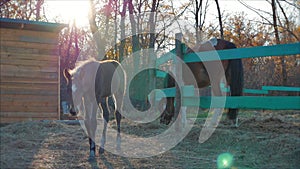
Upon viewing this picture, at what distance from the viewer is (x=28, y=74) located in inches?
403

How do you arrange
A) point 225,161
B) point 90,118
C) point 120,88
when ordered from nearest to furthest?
point 225,161
point 90,118
point 120,88

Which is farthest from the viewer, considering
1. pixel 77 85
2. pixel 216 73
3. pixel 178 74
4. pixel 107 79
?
pixel 216 73

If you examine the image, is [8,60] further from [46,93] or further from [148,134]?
[148,134]

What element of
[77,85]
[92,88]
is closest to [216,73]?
[92,88]

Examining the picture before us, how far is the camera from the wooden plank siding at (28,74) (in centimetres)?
991

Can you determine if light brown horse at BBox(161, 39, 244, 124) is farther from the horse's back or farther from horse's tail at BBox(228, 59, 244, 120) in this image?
the horse's back

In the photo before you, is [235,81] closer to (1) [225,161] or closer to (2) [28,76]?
(1) [225,161]

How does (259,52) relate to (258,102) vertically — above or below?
above

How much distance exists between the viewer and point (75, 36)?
20.7m

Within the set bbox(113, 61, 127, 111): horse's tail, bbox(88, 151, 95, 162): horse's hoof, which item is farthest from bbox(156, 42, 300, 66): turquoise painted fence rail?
bbox(88, 151, 95, 162): horse's hoof

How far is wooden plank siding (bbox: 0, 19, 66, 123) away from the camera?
991 centimetres

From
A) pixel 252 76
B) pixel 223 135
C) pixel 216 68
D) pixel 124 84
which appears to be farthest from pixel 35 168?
pixel 252 76

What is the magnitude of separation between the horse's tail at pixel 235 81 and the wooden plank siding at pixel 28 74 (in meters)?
5.41

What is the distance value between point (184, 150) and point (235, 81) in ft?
7.28
